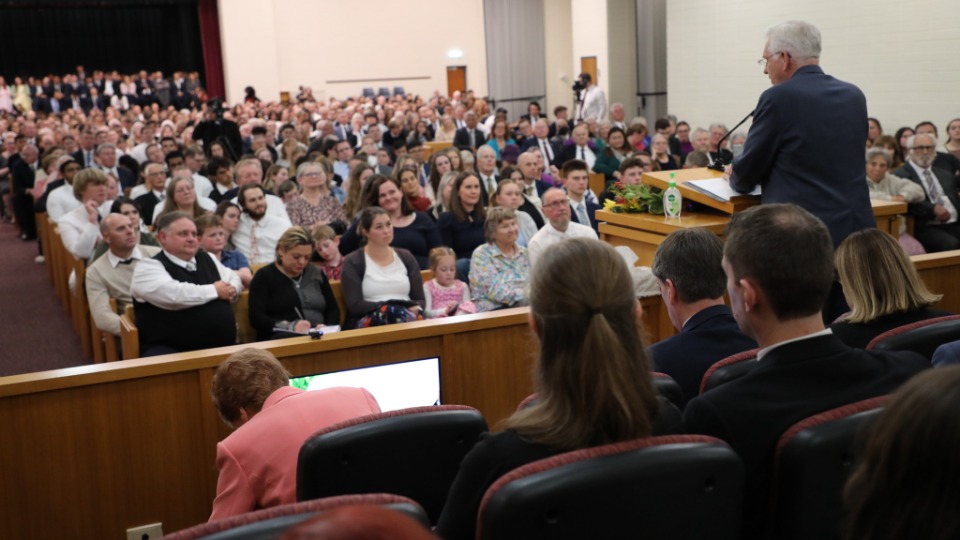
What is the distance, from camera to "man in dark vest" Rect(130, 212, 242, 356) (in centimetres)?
421

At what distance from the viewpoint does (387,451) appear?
1.83 meters

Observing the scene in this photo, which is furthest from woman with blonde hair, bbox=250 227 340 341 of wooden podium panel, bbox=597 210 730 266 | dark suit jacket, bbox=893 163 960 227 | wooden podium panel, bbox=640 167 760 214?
dark suit jacket, bbox=893 163 960 227

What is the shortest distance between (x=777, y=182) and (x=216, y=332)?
8.59ft

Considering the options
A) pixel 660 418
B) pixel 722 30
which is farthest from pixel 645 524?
pixel 722 30

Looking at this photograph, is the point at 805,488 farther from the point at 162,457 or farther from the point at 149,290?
the point at 149,290

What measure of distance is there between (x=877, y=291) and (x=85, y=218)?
5.38 metres

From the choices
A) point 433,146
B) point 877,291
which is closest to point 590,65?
point 433,146

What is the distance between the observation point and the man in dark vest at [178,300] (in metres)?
4.21

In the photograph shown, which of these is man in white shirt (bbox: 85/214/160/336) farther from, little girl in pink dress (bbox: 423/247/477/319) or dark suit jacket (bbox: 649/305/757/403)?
dark suit jacket (bbox: 649/305/757/403)

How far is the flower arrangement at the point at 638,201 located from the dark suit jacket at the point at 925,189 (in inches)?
149

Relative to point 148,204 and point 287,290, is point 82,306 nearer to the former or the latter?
point 148,204

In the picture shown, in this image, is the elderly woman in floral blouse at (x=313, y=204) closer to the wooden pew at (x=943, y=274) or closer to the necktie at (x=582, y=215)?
the necktie at (x=582, y=215)

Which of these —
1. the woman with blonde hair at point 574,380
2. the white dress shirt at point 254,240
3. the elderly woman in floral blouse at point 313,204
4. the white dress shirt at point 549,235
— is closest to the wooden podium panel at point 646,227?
the white dress shirt at point 549,235

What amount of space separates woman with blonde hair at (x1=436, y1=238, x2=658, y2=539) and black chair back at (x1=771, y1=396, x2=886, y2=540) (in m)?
0.23
